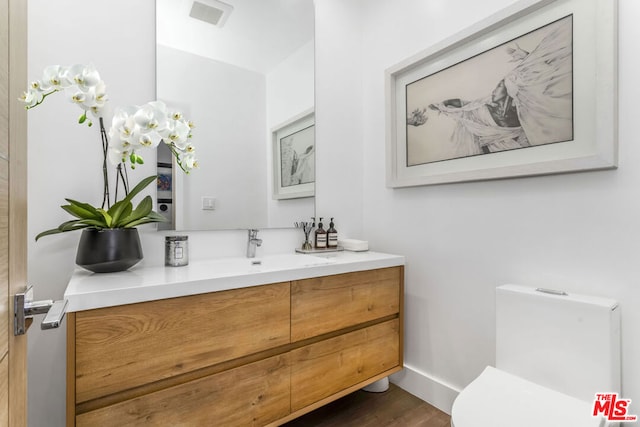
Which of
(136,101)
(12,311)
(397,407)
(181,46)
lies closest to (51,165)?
(136,101)

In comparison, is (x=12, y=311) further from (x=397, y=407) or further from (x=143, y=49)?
(x=397, y=407)

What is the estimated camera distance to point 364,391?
186 centimetres

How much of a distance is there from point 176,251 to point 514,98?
161cm

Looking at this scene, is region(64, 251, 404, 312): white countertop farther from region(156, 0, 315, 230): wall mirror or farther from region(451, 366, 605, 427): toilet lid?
region(451, 366, 605, 427): toilet lid

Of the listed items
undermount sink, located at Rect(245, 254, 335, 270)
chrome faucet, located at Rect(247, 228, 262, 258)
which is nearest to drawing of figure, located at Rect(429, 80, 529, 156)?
undermount sink, located at Rect(245, 254, 335, 270)

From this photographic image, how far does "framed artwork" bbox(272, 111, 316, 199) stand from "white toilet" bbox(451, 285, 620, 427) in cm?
116

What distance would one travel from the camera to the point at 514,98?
1.41 m

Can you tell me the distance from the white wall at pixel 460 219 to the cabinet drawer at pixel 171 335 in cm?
91

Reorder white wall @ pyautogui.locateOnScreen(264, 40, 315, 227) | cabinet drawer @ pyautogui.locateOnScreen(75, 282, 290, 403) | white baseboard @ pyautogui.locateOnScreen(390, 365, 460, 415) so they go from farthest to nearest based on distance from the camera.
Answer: white wall @ pyautogui.locateOnScreen(264, 40, 315, 227), white baseboard @ pyautogui.locateOnScreen(390, 365, 460, 415), cabinet drawer @ pyautogui.locateOnScreen(75, 282, 290, 403)

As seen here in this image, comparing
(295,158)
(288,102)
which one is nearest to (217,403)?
(295,158)

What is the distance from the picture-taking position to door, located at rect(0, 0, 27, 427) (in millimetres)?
505

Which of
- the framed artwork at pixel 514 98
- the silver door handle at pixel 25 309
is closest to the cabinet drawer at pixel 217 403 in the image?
the silver door handle at pixel 25 309

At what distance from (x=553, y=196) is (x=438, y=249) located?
0.59 meters

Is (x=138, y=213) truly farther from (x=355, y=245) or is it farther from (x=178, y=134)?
(x=355, y=245)
